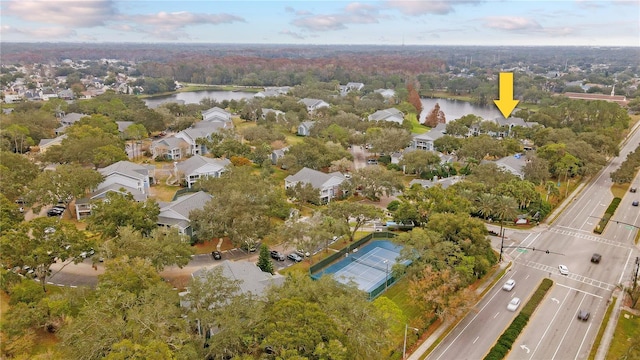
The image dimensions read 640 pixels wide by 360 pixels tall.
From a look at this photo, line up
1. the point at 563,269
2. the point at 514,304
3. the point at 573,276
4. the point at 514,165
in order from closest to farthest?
the point at 514,304 → the point at 573,276 → the point at 563,269 → the point at 514,165

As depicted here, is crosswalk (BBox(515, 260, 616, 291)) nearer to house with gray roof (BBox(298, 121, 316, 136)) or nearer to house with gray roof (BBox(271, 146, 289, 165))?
house with gray roof (BBox(271, 146, 289, 165))

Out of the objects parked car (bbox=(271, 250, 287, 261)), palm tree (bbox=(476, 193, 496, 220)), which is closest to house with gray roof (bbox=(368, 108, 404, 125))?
palm tree (bbox=(476, 193, 496, 220))

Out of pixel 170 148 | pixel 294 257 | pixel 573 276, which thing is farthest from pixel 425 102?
pixel 294 257

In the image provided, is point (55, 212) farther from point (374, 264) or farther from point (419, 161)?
point (419, 161)

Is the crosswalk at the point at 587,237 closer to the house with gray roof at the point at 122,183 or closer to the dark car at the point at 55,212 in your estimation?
the house with gray roof at the point at 122,183

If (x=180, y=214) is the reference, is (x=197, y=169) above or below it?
above

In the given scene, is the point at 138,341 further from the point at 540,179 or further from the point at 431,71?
the point at 431,71

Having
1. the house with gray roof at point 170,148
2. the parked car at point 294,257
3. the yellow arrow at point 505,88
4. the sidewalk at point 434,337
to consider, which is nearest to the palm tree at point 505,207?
the sidewalk at point 434,337
